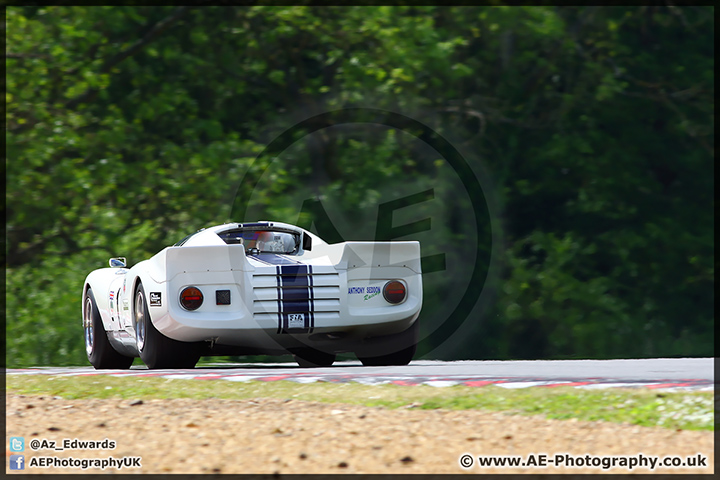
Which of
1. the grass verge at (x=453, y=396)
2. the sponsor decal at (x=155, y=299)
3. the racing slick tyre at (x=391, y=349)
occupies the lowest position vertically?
the grass verge at (x=453, y=396)

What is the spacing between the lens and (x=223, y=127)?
21656 millimetres

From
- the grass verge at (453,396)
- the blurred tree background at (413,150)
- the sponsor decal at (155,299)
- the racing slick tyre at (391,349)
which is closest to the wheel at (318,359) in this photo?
the racing slick tyre at (391,349)

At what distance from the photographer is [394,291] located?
31.8ft

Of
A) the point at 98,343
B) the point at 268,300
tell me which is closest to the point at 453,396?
the point at 268,300

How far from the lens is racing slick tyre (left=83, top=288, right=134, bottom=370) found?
1114cm

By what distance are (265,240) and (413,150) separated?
34.8 ft

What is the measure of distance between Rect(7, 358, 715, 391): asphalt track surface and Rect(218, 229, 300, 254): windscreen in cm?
123

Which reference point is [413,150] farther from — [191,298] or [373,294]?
[191,298]

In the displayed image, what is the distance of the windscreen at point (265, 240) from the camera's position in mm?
10273

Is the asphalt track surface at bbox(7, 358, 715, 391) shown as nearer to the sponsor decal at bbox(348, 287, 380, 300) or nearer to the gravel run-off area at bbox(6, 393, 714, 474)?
the sponsor decal at bbox(348, 287, 380, 300)

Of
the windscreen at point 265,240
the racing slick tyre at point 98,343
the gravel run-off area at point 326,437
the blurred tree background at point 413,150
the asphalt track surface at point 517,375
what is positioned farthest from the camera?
the blurred tree background at point 413,150

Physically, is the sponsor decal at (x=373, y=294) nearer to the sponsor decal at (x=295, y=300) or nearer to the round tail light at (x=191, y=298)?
the sponsor decal at (x=295, y=300)

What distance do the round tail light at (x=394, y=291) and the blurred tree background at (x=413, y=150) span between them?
875 cm

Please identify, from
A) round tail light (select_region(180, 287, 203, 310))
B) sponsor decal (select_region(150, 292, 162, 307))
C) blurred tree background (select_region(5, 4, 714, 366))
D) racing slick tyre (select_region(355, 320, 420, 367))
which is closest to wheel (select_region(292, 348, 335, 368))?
racing slick tyre (select_region(355, 320, 420, 367))
